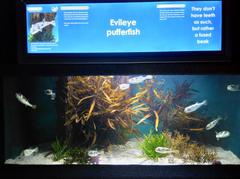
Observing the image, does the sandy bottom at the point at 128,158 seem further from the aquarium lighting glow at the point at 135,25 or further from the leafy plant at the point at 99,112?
the aquarium lighting glow at the point at 135,25

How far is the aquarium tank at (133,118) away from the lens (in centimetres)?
212

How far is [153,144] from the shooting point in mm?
2135

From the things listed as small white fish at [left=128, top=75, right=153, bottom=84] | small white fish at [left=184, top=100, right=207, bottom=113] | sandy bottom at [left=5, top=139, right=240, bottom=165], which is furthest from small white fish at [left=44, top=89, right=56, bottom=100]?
small white fish at [left=184, top=100, right=207, bottom=113]

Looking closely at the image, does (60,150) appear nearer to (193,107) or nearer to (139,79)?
(139,79)

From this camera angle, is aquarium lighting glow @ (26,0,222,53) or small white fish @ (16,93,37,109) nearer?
aquarium lighting glow @ (26,0,222,53)

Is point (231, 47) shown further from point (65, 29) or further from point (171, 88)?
point (65, 29)

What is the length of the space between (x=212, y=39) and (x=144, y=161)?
0.91m

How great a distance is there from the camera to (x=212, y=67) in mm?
2051

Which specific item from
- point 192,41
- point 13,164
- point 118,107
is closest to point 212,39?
point 192,41

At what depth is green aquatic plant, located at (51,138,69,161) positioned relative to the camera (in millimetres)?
→ 2178

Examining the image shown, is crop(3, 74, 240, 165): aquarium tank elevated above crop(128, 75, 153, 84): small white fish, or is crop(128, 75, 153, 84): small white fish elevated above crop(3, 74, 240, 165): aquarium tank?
crop(128, 75, 153, 84): small white fish

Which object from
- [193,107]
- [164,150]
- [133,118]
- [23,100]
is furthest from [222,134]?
[23,100]

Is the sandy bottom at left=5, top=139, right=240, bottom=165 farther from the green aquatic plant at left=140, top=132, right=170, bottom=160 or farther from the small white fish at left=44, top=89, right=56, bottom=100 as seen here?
the small white fish at left=44, top=89, right=56, bottom=100

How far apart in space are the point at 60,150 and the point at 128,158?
46 centimetres
